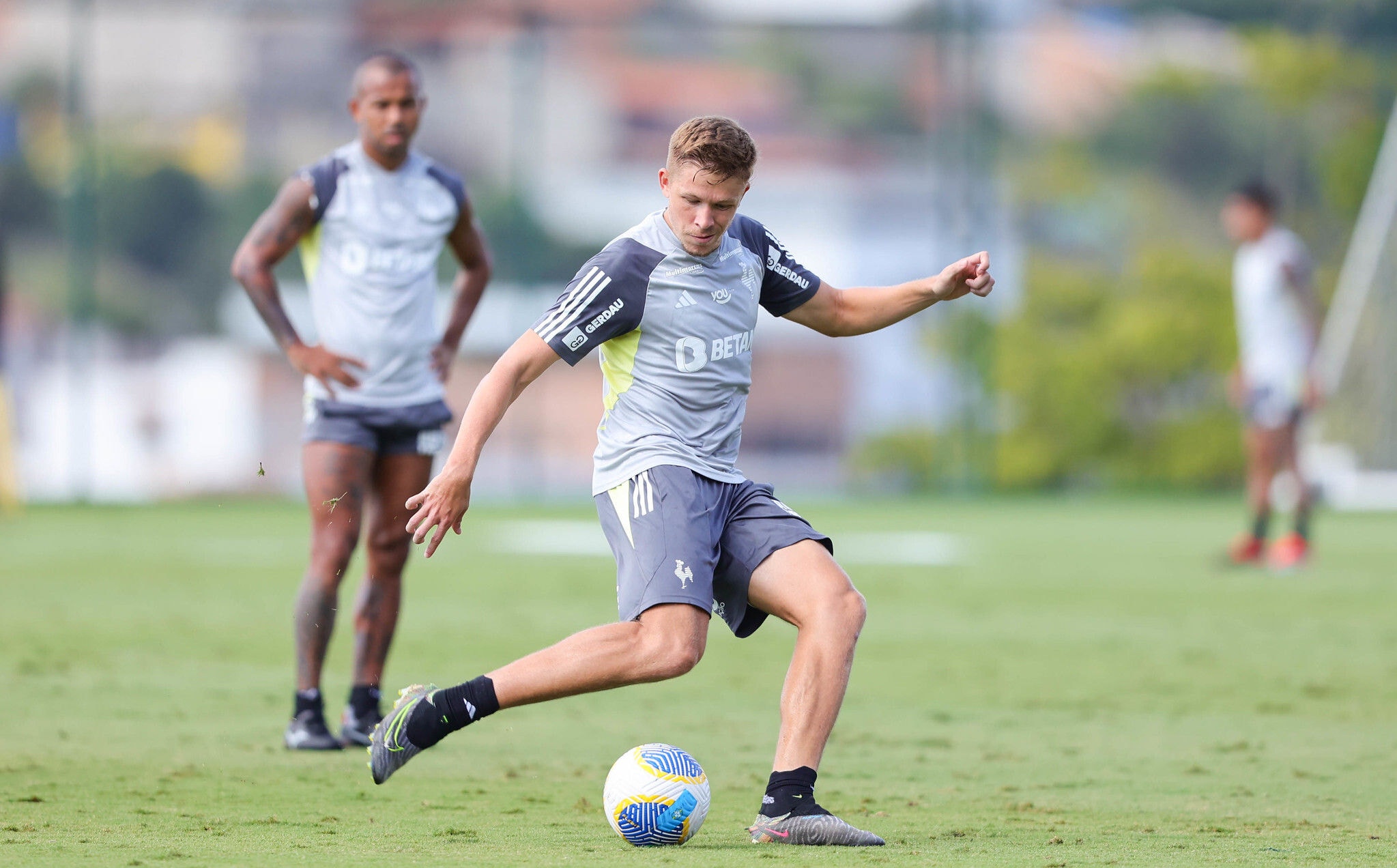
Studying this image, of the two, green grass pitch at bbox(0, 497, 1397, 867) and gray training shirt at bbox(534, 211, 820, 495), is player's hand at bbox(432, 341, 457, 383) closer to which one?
green grass pitch at bbox(0, 497, 1397, 867)

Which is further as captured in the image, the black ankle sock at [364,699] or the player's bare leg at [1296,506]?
the player's bare leg at [1296,506]

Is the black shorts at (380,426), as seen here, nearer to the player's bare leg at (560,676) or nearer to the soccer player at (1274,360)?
the player's bare leg at (560,676)

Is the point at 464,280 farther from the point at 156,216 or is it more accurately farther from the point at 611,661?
the point at 156,216

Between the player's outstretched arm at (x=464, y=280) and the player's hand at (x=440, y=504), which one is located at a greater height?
the player's outstretched arm at (x=464, y=280)

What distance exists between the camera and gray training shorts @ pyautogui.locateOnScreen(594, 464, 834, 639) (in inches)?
184

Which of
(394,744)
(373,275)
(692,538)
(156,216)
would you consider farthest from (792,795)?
(156,216)

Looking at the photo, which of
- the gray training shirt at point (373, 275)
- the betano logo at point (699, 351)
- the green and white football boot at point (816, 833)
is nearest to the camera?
the green and white football boot at point (816, 833)

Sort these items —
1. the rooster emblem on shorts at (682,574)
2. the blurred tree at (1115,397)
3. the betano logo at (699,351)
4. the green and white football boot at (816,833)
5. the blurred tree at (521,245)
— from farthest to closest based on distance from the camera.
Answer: the blurred tree at (521,245) → the blurred tree at (1115,397) → the betano logo at (699,351) → the rooster emblem on shorts at (682,574) → the green and white football boot at (816,833)

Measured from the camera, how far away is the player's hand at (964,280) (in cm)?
507

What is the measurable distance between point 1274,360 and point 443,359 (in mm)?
7691

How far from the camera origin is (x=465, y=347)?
20094 millimetres

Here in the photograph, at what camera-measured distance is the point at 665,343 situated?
4820 mm

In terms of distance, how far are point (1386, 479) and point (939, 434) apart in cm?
506

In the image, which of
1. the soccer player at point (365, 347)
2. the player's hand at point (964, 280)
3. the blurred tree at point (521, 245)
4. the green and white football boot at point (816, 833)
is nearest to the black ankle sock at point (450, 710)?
the green and white football boot at point (816, 833)
